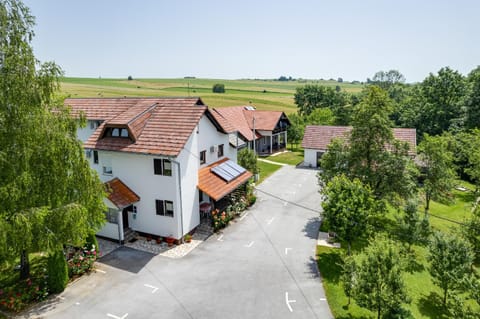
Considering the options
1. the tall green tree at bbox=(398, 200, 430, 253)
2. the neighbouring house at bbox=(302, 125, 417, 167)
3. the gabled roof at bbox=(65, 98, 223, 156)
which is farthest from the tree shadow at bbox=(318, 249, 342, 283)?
the neighbouring house at bbox=(302, 125, 417, 167)

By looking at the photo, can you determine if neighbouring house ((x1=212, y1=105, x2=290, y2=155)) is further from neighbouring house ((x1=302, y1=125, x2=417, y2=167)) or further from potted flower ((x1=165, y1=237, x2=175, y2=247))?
potted flower ((x1=165, y1=237, x2=175, y2=247))

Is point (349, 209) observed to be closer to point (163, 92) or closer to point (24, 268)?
point (24, 268)

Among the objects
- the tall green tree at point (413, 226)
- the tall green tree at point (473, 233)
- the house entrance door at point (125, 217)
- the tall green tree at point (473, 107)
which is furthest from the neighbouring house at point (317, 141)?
the house entrance door at point (125, 217)

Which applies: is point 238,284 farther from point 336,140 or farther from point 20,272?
point 336,140

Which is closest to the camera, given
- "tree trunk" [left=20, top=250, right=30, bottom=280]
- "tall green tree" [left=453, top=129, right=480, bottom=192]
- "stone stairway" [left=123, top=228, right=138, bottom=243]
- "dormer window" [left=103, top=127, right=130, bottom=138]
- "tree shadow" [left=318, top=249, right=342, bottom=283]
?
"tree trunk" [left=20, top=250, right=30, bottom=280]

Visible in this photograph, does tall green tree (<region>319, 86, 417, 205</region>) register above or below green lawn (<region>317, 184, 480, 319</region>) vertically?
above

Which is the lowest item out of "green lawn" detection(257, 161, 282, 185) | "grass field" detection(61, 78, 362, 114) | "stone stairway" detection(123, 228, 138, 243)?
"stone stairway" detection(123, 228, 138, 243)

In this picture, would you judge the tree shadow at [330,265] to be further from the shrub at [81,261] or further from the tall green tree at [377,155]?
the shrub at [81,261]
